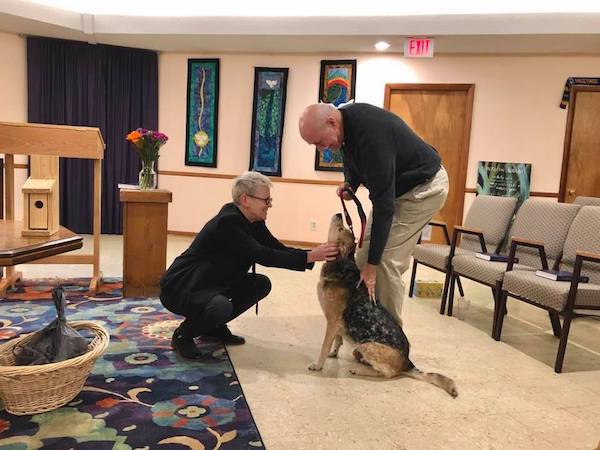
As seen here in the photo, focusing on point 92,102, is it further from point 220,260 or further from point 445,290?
point 445,290

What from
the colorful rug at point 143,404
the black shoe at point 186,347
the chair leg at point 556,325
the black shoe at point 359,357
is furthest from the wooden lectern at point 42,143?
the chair leg at point 556,325

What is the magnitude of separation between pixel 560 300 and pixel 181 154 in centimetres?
489

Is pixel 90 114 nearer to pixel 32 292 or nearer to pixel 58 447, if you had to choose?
pixel 32 292

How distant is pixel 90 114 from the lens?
595 centimetres

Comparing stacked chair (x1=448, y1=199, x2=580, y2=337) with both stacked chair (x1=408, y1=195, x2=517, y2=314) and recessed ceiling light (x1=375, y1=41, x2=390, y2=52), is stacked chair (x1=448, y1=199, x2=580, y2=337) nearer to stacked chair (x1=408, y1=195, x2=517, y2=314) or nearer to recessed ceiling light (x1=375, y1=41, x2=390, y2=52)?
stacked chair (x1=408, y1=195, x2=517, y2=314)

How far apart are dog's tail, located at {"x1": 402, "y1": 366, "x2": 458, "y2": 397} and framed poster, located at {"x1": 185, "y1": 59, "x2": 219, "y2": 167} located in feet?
14.4

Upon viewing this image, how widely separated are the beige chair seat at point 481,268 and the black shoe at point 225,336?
5.21 ft

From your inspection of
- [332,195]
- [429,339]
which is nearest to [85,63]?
[332,195]

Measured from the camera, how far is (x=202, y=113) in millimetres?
6066

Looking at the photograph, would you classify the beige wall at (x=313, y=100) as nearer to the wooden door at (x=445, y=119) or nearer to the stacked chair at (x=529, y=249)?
the wooden door at (x=445, y=119)

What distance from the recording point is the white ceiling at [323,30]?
463cm

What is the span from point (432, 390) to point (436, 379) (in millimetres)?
54

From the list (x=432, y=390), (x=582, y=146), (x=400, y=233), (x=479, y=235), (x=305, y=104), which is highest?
(x=305, y=104)

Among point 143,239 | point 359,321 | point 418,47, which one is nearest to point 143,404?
point 359,321
